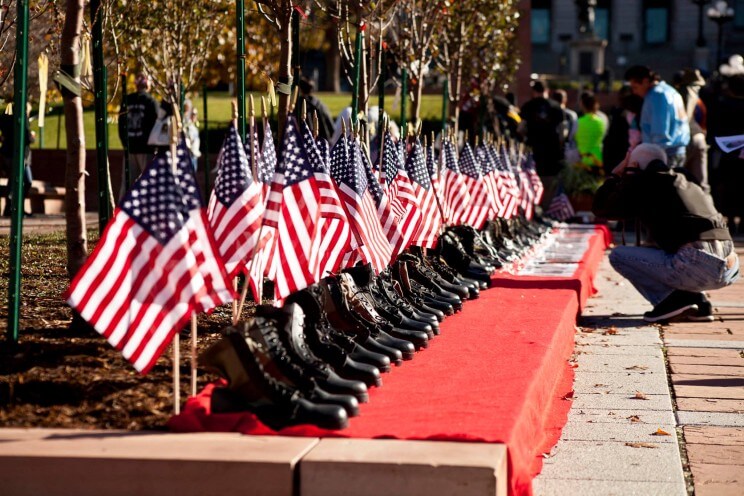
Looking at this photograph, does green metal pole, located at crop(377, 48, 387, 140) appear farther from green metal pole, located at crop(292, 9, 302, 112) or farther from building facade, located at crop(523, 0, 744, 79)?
building facade, located at crop(523, 0, 744, 79)

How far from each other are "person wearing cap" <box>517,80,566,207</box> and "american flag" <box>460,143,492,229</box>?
26.2ft

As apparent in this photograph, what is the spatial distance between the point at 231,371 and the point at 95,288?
2.41ft

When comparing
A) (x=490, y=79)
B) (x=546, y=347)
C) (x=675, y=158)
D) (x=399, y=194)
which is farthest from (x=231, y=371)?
(x=490, y=79)

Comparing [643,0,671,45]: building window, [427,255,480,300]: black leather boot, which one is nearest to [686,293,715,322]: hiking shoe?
[427,255,480,300]: black leather boot

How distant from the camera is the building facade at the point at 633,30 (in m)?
79.9

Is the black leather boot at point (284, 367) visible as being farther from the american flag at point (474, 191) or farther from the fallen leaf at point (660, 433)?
the american flag at point (474, 191)

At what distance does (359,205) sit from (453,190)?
13.6ft

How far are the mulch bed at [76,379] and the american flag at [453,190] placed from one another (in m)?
3.88

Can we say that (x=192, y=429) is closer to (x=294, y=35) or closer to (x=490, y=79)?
(x=294, y=35)

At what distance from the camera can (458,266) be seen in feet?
36.5

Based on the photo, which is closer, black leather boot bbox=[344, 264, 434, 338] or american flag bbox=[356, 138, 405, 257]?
black leather boot bbox=[344, 264, 434, 338]

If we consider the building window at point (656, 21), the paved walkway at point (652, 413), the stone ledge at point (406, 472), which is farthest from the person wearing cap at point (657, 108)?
the building window at point (656, 21)

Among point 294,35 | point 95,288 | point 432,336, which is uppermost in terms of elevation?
point 294,35

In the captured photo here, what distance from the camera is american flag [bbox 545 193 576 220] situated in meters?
20.8
